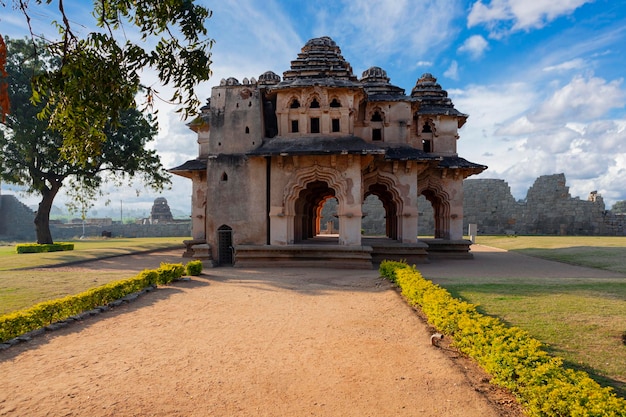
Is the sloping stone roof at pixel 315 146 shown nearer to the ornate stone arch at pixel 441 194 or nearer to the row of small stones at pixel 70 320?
the ornate stone arch at pixel 441 194

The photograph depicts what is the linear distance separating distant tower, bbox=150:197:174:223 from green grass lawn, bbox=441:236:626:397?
48.5m

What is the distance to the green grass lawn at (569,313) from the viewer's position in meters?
5.72

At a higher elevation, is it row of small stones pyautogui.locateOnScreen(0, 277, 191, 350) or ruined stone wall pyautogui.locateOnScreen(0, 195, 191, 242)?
ruined stone wall pyautogui.locateOnScreen(0, 195, 191, 242)

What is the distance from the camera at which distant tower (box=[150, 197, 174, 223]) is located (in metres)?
55.1

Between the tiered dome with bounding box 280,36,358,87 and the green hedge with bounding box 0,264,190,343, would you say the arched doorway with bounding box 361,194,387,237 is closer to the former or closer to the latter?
the tiered dome with bounding box 280,36,358,87

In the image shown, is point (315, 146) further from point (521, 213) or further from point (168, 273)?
point (521, 213)

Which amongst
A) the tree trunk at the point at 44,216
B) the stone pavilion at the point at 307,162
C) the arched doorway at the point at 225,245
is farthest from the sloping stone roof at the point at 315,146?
the tree trunk at the point at 44,216

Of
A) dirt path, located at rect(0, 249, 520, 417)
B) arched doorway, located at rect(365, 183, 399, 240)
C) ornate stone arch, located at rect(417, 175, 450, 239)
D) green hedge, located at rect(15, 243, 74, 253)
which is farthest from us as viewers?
green hedge, located at rect(15, 243, 74, 253)

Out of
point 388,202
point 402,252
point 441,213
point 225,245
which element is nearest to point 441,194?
point 441,213

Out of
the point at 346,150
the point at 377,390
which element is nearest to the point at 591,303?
the point at 377,390

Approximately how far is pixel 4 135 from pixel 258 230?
2026 centimetres

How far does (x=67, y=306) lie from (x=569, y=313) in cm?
1041

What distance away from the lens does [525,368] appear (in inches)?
192

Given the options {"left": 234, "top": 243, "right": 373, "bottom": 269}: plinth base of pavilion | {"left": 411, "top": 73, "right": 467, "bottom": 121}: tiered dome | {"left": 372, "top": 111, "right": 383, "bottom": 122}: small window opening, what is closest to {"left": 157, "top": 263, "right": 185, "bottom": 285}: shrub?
{"left": 234, "top": 243, "right": 373, "bottom": 269}: plinth base of pavilion
